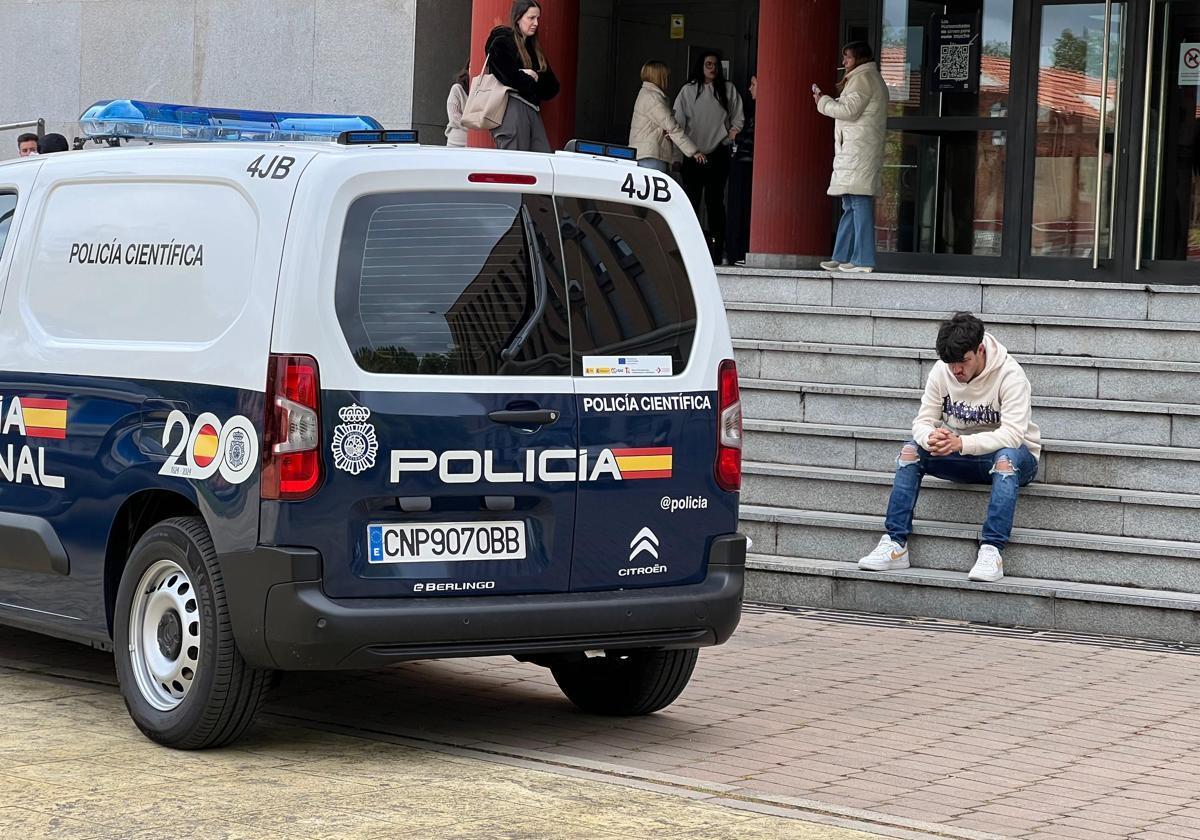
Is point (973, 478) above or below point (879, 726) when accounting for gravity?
above

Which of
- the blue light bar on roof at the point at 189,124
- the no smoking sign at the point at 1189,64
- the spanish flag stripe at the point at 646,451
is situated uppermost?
the no smoking sign at the point at 1189,64

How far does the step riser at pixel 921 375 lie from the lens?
10.4m

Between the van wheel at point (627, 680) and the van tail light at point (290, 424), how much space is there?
155 centimetres

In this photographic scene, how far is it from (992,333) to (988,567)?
2.71m

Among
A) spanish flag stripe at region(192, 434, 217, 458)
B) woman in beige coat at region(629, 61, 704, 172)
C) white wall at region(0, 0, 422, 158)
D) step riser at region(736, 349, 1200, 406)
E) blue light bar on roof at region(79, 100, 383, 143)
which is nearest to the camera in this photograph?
spanish flag stripe at region(192, 434, 217, 458)

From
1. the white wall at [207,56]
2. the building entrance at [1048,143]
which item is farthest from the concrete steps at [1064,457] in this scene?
the white wall at [207,56]

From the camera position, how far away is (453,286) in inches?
236

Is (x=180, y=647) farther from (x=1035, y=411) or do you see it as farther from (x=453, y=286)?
(x=1035, y=411)

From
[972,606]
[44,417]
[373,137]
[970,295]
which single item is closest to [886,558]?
[972,606]

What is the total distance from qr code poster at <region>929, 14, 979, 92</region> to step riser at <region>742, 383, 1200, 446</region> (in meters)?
4.83

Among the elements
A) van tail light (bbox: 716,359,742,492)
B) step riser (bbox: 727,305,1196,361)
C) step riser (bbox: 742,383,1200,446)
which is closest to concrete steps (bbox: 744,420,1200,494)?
step riser (bbox: 742,383,1200,446)

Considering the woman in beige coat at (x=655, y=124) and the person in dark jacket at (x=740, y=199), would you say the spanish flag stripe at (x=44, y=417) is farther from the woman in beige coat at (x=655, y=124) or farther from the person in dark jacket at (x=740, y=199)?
the person in dark jacket at (x=740, y=199)

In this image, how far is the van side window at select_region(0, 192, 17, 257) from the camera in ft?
23.2

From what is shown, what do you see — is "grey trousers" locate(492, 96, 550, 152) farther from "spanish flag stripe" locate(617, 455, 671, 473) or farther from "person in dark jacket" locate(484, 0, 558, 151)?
"spanish flag stripe" locate(617, 455, 671, 473)
